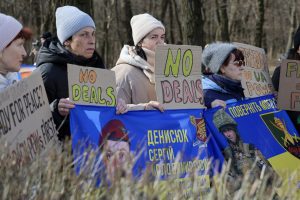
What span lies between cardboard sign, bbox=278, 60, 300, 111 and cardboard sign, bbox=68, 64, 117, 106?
217 centimetres

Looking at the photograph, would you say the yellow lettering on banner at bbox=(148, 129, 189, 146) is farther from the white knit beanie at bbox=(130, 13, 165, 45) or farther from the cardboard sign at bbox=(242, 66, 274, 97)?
the cardboard sign at bbox=(242, 66, 274, 97)

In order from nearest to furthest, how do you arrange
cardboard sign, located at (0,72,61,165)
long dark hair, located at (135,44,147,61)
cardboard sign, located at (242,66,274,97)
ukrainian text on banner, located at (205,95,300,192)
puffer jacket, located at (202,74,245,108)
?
cardboard sign, located at (0,72,61,165) < long dark hair, located at (135,44,147,61) < ukrainian text on banner, located at (205,95,300,192) < puffer jacket, located at (202,74,245,108) < cardboard sign, located at (242,66,274,97)

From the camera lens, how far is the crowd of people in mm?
4488

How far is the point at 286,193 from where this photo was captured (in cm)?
321

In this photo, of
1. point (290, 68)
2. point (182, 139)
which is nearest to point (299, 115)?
point (290, 68)

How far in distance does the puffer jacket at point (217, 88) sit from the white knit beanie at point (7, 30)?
195 centimetres

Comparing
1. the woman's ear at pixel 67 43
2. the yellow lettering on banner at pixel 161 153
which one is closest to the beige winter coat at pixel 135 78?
the yellow lettering on banner at pixel 161 153

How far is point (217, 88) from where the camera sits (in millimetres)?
5855

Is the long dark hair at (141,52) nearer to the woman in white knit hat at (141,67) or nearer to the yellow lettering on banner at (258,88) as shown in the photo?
the woman in white knit hat at (141,67)

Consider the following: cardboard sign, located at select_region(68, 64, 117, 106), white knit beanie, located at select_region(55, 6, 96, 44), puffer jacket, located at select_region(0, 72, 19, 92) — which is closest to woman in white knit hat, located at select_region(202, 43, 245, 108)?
cardboard sign, located at select_region(68, 64, 117, 106)

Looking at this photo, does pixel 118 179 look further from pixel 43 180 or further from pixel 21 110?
pixel 21 110

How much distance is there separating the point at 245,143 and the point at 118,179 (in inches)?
121

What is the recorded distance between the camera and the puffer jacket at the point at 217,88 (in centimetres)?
582

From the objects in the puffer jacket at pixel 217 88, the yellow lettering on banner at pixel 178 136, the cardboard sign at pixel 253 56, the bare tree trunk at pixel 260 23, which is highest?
the cardboard sign at pixel 253 56
